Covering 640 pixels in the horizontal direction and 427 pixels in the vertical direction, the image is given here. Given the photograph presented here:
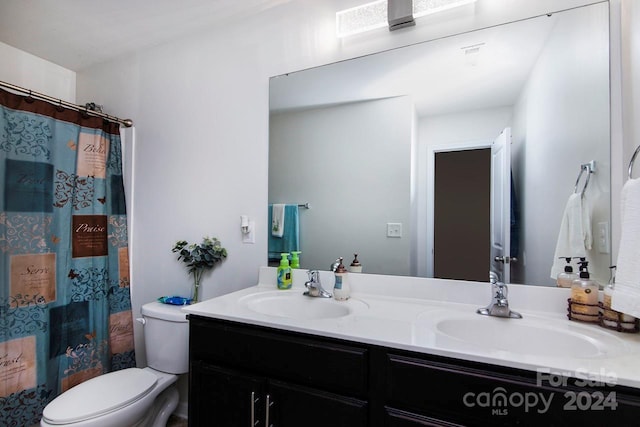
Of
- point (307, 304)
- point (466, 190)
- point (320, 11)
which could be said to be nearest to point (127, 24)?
point (320, 11)

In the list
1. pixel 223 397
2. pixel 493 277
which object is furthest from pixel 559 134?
pixel 223 397

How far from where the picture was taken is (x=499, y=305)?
3.74ft

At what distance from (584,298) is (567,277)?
0.43 ft

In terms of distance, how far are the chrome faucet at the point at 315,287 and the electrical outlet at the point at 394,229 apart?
398 mm

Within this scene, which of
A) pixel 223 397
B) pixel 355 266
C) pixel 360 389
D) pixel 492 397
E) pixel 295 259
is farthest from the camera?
pixel 295 259

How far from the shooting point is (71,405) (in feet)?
4.38

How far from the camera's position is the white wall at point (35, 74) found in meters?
2.04

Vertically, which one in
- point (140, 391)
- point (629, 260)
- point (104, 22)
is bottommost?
point (140, 391)

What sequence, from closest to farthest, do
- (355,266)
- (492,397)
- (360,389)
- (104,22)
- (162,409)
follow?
(492,397), (360,389), (355,266), (162,409), (104,22)

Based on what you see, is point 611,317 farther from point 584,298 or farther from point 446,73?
point 446,73

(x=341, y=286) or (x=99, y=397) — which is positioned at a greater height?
(x=341, y=286)

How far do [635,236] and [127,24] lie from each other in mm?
2568

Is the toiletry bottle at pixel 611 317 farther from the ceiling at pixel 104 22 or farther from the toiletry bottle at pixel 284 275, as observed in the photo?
the ceiling at pixel 104 22

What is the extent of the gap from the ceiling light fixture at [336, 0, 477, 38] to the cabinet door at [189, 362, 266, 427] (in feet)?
5.22
